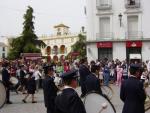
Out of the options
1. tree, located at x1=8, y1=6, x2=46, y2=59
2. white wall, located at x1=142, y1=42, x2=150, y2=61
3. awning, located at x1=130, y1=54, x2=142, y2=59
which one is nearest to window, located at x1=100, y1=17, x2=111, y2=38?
awning, located at x1=130, y1=54, x2=142, y2=59

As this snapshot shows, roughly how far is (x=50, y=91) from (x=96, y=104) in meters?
1.69

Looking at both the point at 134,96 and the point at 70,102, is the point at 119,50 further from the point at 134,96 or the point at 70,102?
the point at 70,102

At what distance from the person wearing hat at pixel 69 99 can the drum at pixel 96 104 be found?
1.89 m

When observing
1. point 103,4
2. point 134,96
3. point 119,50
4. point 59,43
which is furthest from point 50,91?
point 59,43

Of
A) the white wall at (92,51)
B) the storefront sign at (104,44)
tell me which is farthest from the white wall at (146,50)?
the white wall at (92,51)

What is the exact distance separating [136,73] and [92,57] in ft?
117

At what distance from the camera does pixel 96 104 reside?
9.14 meters

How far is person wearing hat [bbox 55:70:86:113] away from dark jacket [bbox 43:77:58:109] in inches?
124

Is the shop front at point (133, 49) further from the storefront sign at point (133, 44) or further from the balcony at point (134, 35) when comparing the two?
the balcony at point (134, 35)

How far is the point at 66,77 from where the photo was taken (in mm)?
7262

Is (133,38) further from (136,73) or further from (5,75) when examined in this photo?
(136,73)

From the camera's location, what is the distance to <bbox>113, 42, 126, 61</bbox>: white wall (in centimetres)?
4400

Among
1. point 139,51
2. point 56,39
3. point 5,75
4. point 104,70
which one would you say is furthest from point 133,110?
point 56,39

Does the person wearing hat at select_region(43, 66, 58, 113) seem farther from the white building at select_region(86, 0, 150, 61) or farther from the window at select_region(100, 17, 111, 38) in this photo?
the window at select_region(100, 17, 111, 38)
